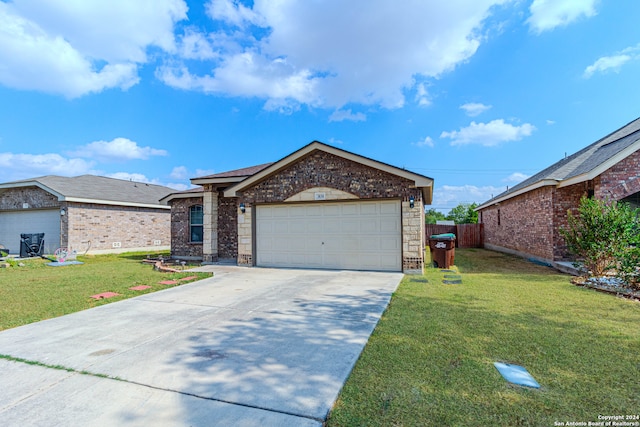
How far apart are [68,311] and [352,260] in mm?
7359

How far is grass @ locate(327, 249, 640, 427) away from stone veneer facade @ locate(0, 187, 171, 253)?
17419 millimetres

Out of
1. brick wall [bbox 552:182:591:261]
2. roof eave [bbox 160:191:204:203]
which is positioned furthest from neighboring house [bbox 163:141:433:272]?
brick wall [bbox 552:182:591:261]

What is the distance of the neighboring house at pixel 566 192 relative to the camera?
9.32 m

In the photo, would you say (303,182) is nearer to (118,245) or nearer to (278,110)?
(278,110)

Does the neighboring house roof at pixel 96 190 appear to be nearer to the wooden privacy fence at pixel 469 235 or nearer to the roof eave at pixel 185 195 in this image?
the roof eave at pixel 185 195

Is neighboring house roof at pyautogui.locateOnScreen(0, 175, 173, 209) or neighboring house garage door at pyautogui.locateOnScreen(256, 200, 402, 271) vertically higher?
neighboring house roof at pyautogui.locateOnScreen(0, 175, 173, 209)

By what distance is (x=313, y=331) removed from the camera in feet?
14.1

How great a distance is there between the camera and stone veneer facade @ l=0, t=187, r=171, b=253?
50.7 ft

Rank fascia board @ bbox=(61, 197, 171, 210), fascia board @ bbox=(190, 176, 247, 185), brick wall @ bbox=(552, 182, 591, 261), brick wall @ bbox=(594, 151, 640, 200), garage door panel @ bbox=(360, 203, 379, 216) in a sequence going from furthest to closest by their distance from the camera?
fascia board @ bbox=(61, 197, 171, 210), fascia board @ bbox=(190, 176, 247, 185), brick wall @ bbox=(552, 182, 591, 261), garage door panel @ bbox=(360, 203, 379, 216), brick wall @ bbox=(594, 151, 640, 200)

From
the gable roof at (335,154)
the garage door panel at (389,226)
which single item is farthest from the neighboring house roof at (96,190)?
the garage door panel at (389,226)

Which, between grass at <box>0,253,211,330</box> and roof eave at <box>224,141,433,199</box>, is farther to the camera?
roof eave at <box>224,141,433,199</box>

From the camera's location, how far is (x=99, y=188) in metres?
18.0

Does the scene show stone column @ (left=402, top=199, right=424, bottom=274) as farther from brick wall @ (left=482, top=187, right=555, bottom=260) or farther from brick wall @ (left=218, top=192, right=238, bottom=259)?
brick wall @ (left=218, top=192, right=238, bottom=259)

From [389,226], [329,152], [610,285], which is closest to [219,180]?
[329,152]
